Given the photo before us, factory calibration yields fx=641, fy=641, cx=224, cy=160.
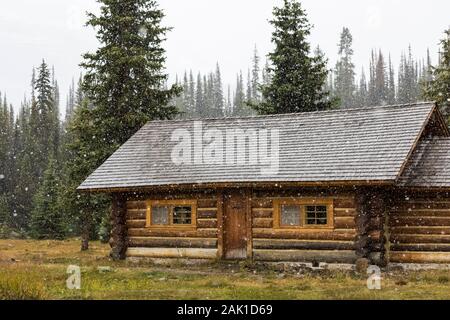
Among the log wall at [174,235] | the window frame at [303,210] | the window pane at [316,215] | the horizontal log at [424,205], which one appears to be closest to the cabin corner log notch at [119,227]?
the log wall at [174,235]

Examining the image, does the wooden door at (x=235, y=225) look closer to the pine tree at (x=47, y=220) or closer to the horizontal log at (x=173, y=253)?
the horizontal log at (x=173, y=253)

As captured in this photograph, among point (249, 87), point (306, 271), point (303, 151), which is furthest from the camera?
point (249, 87)

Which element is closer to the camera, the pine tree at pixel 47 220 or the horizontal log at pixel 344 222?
the horizontal log at pixel 344 222

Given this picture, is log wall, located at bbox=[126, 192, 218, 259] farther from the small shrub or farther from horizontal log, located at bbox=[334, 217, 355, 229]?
the small shrub

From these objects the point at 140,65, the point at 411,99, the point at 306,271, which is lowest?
the point at 306,271

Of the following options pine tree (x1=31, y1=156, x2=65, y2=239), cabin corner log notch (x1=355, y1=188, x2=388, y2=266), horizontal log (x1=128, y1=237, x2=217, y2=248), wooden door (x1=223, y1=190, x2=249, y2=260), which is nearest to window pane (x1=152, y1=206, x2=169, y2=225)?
horizontal log (x1=128, y1=237, x2=217, y2=248)

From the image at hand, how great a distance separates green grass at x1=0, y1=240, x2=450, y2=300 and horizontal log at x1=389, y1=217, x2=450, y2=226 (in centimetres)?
166

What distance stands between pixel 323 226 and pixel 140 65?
48.2ft

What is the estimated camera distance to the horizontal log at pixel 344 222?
20703mm

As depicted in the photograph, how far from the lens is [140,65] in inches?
1252

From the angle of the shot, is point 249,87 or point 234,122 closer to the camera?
point 234,122

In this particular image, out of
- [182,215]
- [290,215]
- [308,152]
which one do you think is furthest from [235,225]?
[308,152]

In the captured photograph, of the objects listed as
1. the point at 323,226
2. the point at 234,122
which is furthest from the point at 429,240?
the point at 234,122
